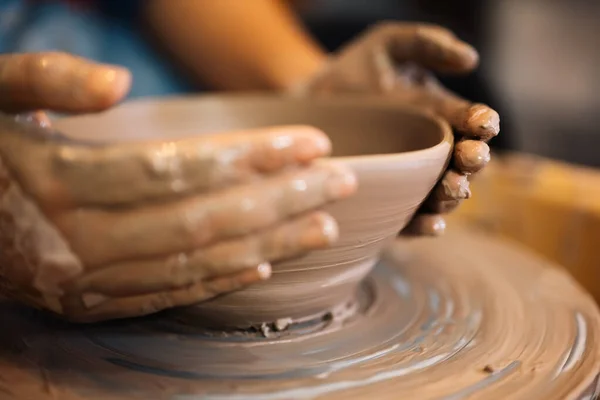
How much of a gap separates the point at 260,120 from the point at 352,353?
0.58m

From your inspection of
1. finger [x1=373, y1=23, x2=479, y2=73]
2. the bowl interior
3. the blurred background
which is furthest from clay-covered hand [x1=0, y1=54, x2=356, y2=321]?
the blurred background

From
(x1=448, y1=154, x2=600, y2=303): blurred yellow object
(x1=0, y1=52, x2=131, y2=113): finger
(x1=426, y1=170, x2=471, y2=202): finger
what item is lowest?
(x1=448, y1=154, x2=600, y2=303): blurred yellow object

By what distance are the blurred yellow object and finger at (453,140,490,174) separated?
52 centimetres

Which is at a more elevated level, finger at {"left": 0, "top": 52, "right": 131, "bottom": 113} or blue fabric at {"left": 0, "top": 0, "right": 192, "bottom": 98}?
finger at {"left": 0, "top": 52, "right": 131, "bottom": 113}

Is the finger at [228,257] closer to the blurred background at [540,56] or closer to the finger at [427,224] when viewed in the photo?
the finger at [427,224]

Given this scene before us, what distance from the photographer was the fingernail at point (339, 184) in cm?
62

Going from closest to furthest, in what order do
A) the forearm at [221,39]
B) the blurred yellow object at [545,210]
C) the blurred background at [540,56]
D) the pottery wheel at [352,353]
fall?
the pottery wheel at [352,353]
the blurred yellow object at [545,210]
the forearm at [221,39]
the blurred background at [540,56]

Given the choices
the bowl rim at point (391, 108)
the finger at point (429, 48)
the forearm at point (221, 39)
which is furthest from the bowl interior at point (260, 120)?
the forearm at point (221, 39)

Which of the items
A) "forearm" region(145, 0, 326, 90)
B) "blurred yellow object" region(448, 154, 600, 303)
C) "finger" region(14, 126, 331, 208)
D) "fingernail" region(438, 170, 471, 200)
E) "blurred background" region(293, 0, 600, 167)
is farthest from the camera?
"blurred background" region(293, 0, 600, 167)

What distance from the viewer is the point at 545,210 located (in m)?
1.30

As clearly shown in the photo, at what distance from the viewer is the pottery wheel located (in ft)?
2.30

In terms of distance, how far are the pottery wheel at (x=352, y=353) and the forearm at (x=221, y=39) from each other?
1.10 meters

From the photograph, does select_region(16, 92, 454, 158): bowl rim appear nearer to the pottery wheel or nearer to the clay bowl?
the clay bowl

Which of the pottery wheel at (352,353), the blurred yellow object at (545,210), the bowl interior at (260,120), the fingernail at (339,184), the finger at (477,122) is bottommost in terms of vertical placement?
the blurred yellow object at (545,210)
